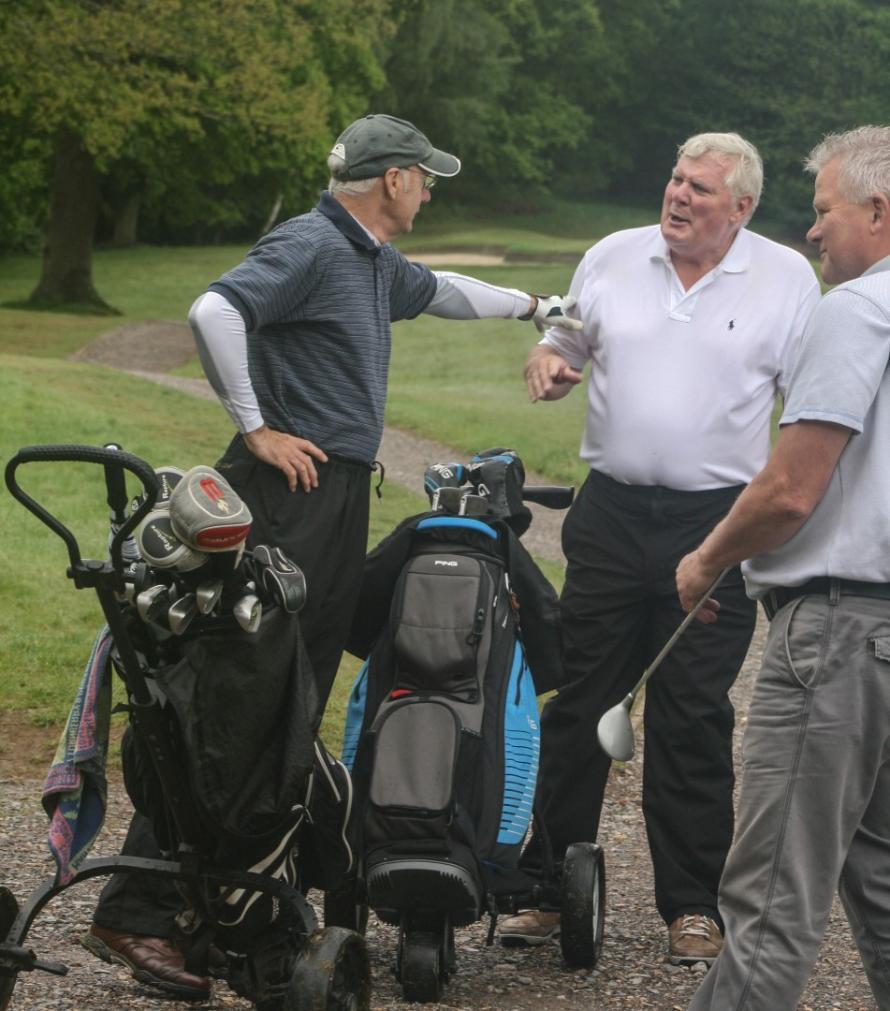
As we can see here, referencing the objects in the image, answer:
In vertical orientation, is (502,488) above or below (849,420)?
below

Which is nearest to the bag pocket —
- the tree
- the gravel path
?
the gravel path

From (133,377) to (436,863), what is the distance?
16733 mm

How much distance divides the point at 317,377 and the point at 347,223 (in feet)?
1.40

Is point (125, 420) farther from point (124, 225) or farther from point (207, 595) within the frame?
point (124, 225)

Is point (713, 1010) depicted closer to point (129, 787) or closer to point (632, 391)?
point (129, 787)

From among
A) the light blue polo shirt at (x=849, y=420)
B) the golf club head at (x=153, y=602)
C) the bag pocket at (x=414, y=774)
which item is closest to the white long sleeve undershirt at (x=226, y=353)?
the golf club head at (x=153, y=602)

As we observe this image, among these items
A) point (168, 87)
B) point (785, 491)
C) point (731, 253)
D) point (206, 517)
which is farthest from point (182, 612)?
point (168, 87)

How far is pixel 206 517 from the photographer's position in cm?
333

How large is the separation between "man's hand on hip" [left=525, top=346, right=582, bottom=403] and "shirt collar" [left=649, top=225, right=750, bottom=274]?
420 mm

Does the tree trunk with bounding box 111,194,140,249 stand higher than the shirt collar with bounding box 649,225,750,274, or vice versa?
the shirt collar with bounding box 649,225,750,274

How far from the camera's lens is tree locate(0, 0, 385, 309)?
25953 mm

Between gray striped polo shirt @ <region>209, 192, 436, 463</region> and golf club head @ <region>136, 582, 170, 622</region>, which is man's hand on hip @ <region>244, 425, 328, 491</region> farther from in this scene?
golf club head @ <region>136, 582, 170, 622</region>

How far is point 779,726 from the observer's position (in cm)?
344

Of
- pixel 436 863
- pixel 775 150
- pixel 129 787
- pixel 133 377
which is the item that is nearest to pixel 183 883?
pixel 129 787
